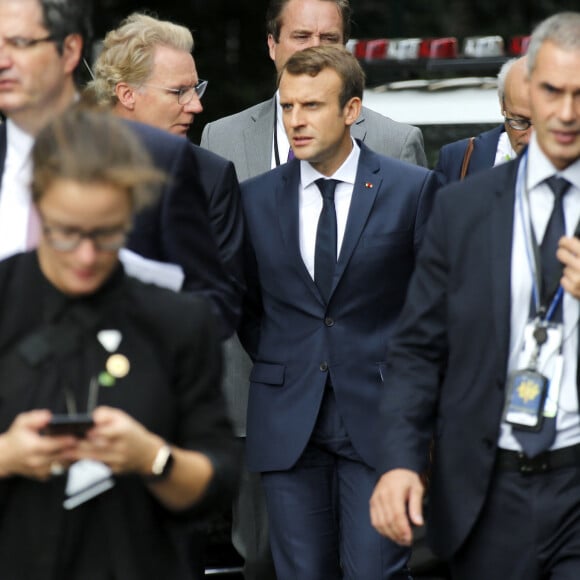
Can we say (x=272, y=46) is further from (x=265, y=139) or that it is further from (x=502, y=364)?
(x=502, y=364)

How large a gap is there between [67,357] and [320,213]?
2771mm

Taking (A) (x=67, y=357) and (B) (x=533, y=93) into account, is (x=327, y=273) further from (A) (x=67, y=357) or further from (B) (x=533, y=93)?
(A) (x=67, y=357)

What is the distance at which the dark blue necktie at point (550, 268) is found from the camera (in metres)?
4.69

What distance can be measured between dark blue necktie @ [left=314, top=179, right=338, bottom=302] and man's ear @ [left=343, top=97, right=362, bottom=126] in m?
0.30

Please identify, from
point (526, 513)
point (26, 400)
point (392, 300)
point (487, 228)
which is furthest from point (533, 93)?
point (26, 400)

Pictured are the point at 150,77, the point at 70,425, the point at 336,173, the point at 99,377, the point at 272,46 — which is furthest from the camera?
the point at 272,46

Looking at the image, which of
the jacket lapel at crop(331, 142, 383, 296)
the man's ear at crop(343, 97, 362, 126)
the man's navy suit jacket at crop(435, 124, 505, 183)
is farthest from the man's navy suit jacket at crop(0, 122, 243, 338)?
the man's navy suit jacket at crop(435, 124, 505, 183)

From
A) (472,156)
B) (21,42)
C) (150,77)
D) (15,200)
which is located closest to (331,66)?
(150,77)

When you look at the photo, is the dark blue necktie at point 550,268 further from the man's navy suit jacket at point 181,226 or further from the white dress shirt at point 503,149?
the white dress shirt at point 503,149

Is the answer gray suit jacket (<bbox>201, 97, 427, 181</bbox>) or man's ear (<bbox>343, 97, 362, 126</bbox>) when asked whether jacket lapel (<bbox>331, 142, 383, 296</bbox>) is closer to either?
man's ear (<bbox>343, 97, 362, 126</bbox>)

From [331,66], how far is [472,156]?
2.86ft

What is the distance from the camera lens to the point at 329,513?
247 inches

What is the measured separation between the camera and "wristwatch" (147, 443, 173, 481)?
3490 millimetres

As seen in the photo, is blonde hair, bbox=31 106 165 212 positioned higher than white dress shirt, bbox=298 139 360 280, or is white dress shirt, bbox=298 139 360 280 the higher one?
blonde hair, bbox=31 106 165 212
